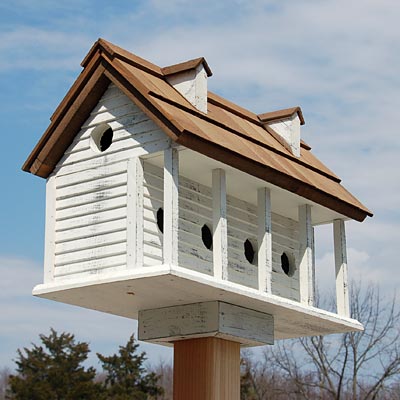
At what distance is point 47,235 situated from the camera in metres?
10.9

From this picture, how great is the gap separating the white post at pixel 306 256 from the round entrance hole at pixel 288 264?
0.48 metres

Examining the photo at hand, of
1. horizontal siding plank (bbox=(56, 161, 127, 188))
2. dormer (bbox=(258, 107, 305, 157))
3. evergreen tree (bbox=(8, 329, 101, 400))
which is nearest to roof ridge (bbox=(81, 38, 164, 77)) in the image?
horizontal siding plank (bbox=(56, 161, 127, 188))

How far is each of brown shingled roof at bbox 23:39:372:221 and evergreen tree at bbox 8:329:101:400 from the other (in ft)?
83.2

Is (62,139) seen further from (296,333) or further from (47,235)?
(296,333)

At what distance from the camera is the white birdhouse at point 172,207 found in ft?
32.9

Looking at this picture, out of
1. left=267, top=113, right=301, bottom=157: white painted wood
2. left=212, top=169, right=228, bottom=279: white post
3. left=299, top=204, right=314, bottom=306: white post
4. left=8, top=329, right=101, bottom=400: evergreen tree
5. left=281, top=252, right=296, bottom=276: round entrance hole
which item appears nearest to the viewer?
left=212, top=169, right=228, bottom=279: white post

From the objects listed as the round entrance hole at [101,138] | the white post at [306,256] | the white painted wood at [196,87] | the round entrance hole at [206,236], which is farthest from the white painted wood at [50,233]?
the white post at [306,256]

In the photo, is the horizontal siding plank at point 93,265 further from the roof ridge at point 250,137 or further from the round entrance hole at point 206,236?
the roof ridge at point 250,137

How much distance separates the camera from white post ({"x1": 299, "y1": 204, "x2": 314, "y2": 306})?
37.9ft

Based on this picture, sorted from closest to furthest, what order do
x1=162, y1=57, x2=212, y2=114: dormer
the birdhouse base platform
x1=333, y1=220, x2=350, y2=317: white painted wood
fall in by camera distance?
1. the birdhouse base platform
2. x1=162, y1=57, x2=212, y2=114: dormer
3. x1=333, y1=220, x2=350, y2=317: white painted wood

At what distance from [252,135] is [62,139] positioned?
2244mm

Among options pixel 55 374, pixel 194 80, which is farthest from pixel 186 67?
pixel 55 374

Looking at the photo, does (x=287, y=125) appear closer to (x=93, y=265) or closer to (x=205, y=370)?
(x=205, y=370)

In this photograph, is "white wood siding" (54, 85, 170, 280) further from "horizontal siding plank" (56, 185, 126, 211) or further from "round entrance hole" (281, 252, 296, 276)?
"round entrance hole" (281, 252, 296, 276)
